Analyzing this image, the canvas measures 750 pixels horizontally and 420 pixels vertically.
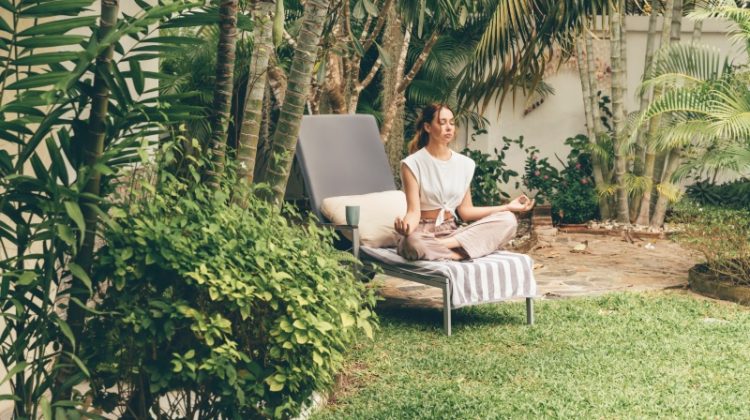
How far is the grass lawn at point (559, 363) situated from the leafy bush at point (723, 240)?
0.40 meters

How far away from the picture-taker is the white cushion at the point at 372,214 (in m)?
6.98

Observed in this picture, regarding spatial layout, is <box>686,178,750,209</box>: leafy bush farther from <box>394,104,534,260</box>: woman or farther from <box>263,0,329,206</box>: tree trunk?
<box>263,0,329,206</box>: tree trunk

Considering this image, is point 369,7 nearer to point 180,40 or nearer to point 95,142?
point 180,40

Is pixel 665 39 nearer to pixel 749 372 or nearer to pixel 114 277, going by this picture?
pixel 749 372

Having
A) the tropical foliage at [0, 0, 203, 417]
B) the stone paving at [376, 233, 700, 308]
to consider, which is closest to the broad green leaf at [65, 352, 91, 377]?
the tropical foliage at [0, 0, 203, 417]

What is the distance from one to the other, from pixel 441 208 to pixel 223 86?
3.22 m

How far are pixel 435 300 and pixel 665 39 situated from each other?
15.9 feet

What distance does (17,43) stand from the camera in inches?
118

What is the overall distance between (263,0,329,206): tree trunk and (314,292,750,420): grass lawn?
1265mm

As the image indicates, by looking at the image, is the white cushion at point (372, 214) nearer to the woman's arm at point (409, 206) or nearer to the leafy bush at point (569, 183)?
the woman's arm at point (409, 206)

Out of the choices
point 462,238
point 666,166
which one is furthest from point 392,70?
point 462,238

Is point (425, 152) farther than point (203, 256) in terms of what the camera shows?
Yes

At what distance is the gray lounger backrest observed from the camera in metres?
7.45

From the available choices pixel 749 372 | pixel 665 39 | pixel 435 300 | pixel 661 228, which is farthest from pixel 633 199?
pixel 749 372
